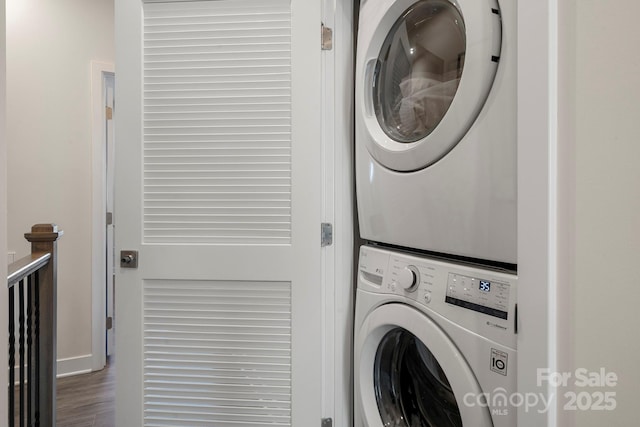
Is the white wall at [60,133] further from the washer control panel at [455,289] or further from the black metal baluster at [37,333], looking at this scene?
the washer control panel at [455,289]

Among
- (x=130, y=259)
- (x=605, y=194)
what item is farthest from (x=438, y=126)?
(x=130, y=259)

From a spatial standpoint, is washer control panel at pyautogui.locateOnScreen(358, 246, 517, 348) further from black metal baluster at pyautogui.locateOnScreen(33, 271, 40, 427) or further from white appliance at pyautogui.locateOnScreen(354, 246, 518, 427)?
black metal baluster at pyautogui.locateOnScreen(33, 271, 40, 427)

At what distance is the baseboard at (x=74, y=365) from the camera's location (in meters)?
2.56

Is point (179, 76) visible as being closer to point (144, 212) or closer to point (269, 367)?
point (144, 212)

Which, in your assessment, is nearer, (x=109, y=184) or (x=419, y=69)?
(x=419, y=69)

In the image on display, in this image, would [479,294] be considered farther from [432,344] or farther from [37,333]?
[37,333]

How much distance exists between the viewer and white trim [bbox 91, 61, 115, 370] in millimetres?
2637

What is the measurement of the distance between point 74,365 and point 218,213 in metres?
2.01

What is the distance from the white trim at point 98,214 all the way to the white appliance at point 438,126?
2135 millimetres

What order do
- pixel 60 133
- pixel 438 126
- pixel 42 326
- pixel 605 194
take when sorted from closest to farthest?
pixel 605 194 → pixel 438 126 → pixel 42 326 → pixel 60 133

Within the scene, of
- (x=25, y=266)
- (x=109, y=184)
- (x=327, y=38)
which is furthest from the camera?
(x=109, y=184)

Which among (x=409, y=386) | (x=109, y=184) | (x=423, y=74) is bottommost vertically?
(x=409, y=386)

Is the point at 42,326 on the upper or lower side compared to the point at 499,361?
lower

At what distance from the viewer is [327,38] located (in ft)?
4.68
